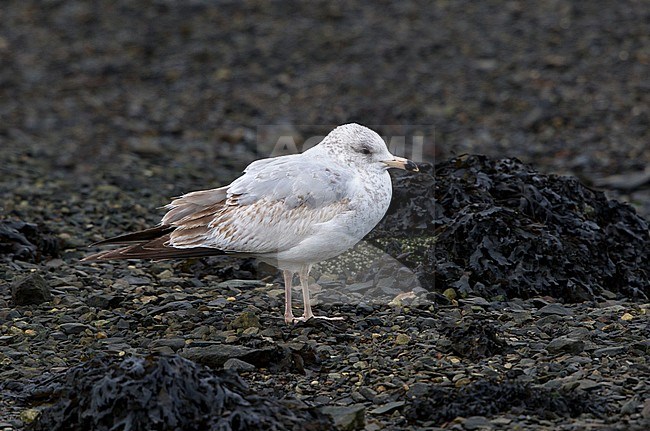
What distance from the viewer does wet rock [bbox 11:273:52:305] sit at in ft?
25.1

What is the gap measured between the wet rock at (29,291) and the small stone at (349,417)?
294 centimetres

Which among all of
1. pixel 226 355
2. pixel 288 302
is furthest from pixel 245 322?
pixel 226 355

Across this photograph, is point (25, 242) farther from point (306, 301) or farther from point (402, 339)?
point (402, 339)

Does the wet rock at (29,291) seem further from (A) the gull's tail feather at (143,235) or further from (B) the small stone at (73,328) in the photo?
(A) the gull's tail feather at (143,235)

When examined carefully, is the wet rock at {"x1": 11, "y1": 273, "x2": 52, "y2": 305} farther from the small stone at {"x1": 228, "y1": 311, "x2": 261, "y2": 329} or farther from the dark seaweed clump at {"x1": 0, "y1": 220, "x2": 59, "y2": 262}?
the small stone at {"x1": 228, "y1": 311, "x2": 261, "y2": 329}

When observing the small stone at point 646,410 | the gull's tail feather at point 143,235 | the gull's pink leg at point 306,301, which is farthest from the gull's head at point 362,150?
the small stone at point 646,410

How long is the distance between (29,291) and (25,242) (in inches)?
60.2

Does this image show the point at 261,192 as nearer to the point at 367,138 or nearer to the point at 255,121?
the point at 367,138

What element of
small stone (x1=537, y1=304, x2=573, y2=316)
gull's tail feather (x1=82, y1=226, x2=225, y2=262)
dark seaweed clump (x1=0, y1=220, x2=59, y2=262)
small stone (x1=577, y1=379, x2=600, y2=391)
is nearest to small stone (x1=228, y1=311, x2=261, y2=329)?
gull's tail feather (x1=82, y1=226, x2=225, y2=262)

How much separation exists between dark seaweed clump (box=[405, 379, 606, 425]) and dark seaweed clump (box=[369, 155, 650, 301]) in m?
1.99

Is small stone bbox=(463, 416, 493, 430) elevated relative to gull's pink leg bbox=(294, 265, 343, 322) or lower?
lower

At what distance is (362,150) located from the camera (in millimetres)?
7219

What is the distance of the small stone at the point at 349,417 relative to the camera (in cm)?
563

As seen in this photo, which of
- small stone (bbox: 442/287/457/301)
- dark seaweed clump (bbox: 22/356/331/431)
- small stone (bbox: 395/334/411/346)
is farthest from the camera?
small stone (bbox: 442/287/457/301)
